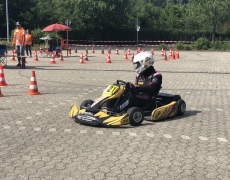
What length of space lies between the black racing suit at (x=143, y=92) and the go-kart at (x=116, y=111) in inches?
2.3

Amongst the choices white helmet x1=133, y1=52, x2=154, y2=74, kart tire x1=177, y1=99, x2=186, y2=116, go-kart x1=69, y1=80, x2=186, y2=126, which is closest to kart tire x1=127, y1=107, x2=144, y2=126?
go-kart x1=69, y1=80, x2=186, y2=126

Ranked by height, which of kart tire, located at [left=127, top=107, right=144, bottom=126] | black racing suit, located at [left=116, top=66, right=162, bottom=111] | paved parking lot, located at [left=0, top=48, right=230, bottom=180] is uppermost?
black racing suit, located at [left=116, top=66, right=162, bottom=111]

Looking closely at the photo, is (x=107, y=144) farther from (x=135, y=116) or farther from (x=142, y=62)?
(x=142, y=62)

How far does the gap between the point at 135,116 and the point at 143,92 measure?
2.24 ft

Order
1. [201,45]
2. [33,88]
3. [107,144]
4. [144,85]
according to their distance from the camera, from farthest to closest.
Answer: [201,45]
[33,88]
[144,85]
[107,144]

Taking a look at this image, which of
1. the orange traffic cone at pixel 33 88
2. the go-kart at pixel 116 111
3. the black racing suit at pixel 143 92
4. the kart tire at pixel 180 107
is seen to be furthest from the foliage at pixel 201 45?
the black racing suit at pixel 143 92

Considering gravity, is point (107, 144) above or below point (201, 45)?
below

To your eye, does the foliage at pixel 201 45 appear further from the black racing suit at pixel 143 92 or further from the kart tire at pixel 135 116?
the kart tire at pixel 135 116

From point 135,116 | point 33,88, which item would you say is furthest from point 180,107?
point 33,88

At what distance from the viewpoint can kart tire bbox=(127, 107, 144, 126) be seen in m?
7.44

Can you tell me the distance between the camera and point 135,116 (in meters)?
7.53

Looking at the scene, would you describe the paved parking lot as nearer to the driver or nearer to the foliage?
the driver

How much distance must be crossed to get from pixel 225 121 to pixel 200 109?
1215 mm

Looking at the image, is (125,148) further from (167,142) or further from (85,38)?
(85,38)
